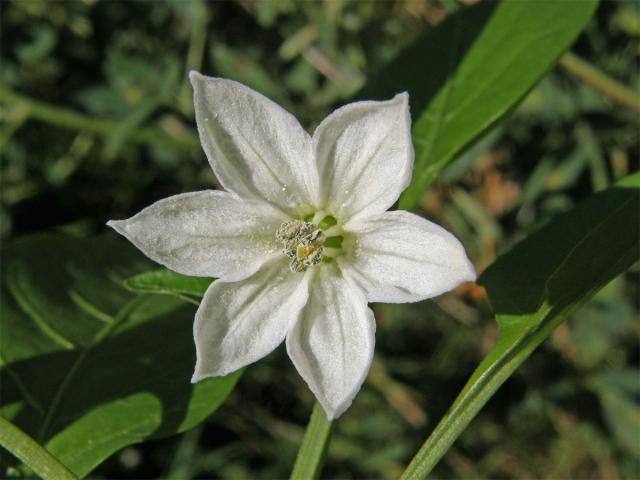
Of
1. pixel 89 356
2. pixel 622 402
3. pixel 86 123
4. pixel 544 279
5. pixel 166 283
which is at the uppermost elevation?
pixel 544 279

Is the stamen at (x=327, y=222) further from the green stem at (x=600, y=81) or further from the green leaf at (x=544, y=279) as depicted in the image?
the green stem at (x=600, y=81)

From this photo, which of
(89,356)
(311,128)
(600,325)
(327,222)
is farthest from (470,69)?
(600,325)

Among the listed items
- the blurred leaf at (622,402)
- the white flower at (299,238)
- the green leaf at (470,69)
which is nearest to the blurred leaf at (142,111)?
the green leaf at (470,69)

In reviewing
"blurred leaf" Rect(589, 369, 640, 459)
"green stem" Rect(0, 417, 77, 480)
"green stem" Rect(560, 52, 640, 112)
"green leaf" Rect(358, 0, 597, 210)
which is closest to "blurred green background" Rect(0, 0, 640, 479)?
"blurred leaf" Rect(589, 369, 640, 459)

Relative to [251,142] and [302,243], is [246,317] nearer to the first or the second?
[302,243]

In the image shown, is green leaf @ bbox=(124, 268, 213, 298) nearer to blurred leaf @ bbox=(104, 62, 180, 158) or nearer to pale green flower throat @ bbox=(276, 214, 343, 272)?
pale green flower throat @ bbox=(276, 214, 343, 272)

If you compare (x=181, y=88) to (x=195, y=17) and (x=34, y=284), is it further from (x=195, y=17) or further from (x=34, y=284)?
(x=34, y=284)

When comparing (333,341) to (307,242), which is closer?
(333,341)
